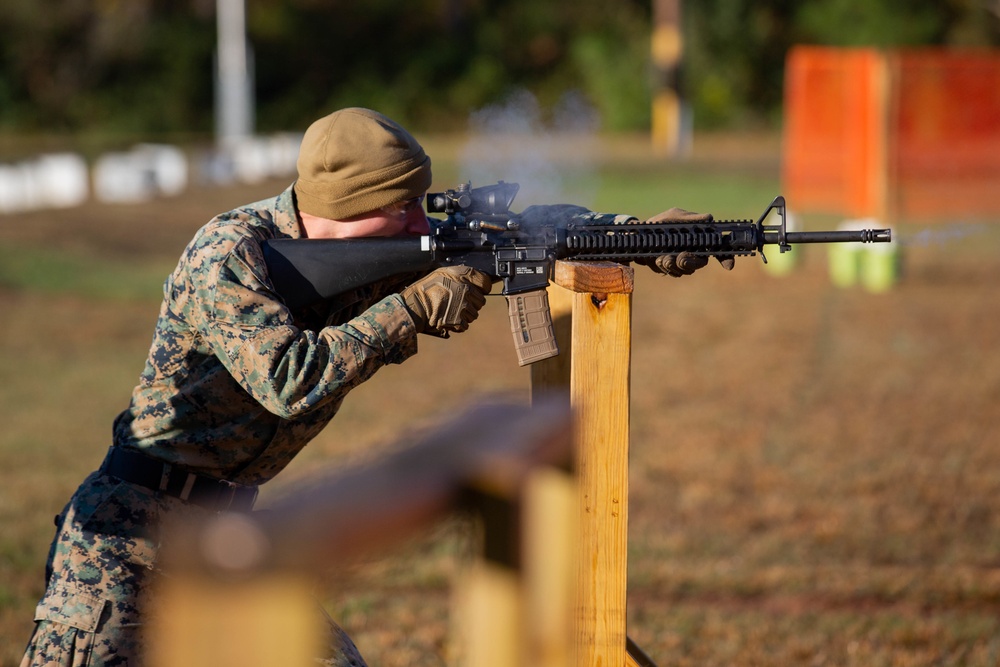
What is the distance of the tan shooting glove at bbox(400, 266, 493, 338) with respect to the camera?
313cm

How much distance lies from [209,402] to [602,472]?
1117mm

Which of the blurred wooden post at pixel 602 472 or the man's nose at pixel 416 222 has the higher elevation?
the man's nose at pixel 416 222

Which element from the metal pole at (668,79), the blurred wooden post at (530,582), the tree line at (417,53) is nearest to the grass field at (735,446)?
the blurred wooden post at (530,582)

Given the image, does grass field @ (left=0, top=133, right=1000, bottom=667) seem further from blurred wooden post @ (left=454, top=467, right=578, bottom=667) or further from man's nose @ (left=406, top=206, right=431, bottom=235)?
man's nose @ (left=406, top=206, right=431, bottom=235)

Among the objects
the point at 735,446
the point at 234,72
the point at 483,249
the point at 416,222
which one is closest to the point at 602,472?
the point at 483,249

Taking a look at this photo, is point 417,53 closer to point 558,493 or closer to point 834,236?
point 834,236

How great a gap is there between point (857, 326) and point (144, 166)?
1802cm

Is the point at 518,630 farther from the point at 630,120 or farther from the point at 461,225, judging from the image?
the point at 630,120

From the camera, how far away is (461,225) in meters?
3.29

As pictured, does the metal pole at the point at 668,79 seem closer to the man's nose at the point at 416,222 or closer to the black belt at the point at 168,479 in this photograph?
the man's nose at the point at 416,222

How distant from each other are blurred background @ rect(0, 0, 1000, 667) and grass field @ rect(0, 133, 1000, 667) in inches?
0.9

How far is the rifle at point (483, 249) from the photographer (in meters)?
3.22

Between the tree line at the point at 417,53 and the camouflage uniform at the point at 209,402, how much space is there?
131ft

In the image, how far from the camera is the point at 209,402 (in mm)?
3275
